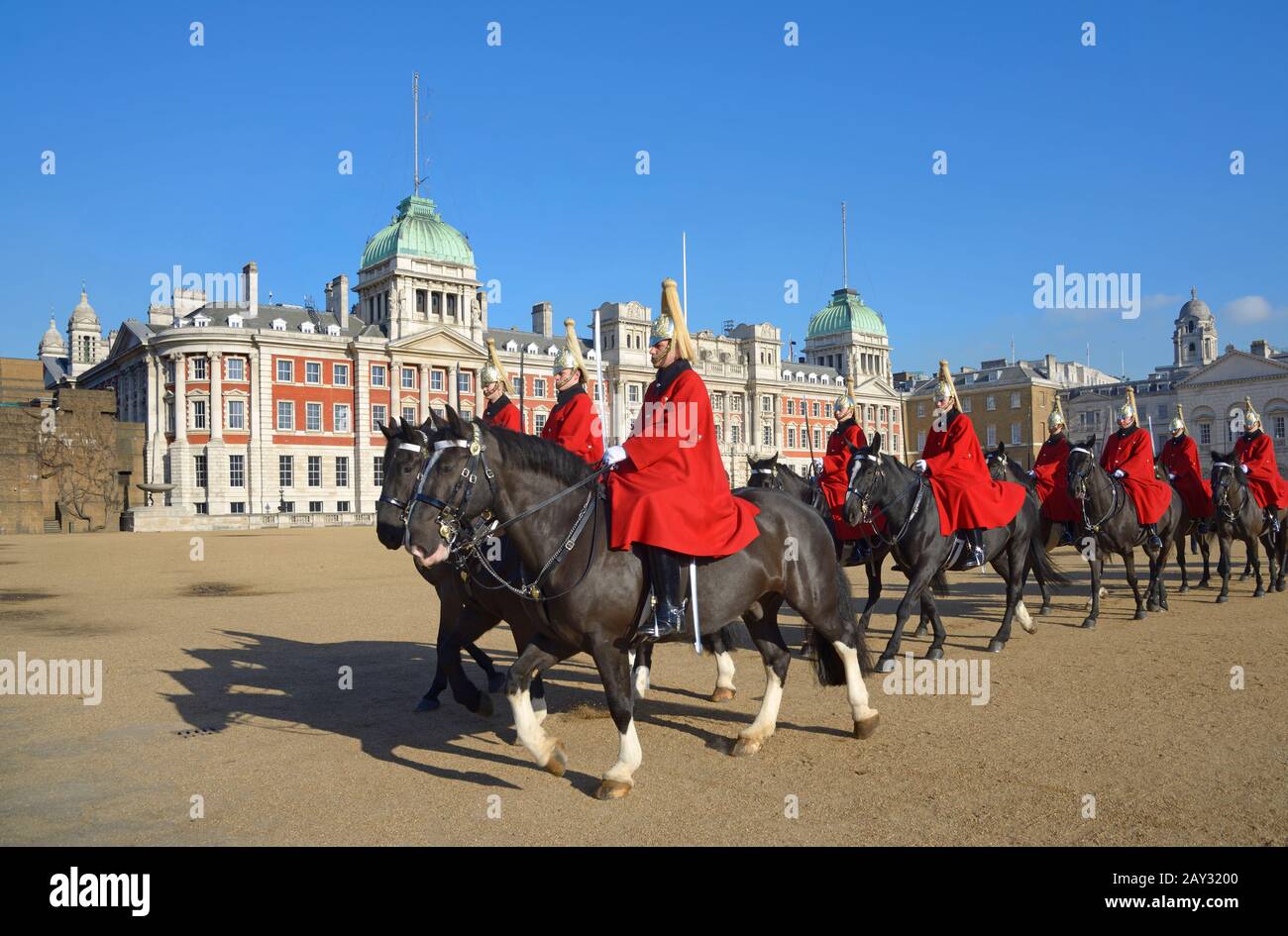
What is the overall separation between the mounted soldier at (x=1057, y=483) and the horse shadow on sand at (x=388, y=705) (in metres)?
6.16

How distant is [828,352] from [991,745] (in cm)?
11080

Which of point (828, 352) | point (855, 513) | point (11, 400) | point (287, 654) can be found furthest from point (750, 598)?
point (828, 352)

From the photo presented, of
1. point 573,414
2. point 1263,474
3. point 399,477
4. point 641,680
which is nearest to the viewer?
point 399,477

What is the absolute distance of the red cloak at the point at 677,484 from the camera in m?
6.55

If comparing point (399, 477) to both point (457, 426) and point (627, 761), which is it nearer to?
point (457, 426)

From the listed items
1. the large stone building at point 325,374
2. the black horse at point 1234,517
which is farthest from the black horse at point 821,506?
the large stone building at point 325,374

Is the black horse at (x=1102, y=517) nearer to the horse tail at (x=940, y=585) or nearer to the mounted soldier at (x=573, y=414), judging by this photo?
the horse tail at (x=940, y=585)

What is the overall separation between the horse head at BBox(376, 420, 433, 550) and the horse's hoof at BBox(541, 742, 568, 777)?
1.92 m

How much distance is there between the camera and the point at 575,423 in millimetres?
9156

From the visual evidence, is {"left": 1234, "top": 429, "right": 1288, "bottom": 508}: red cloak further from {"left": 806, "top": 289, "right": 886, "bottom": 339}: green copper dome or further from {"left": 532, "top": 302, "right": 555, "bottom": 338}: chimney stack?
{"left": 806, "top": 289, "right": 886, "bottom": 339}: green copper dome

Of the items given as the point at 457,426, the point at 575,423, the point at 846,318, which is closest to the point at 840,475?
the point at 575,423

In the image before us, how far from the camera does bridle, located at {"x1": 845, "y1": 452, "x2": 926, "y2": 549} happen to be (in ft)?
Result: 34.1

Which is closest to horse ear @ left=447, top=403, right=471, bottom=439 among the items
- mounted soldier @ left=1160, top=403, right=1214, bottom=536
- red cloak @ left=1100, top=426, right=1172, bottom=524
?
red cloak @ left=1100, top=426, right=1172, bottom=524

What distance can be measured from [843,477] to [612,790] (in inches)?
299
